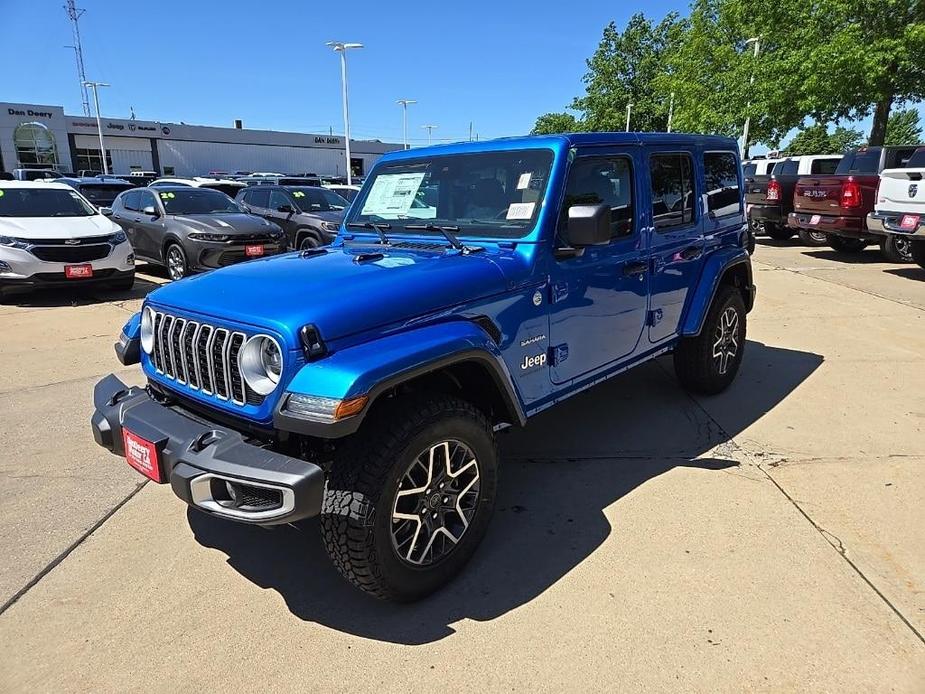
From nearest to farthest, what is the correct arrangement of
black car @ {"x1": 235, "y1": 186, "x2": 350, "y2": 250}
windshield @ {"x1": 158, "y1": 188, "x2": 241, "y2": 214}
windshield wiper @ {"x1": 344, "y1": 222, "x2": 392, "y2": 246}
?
windshield wiper @ {"x1": 344, "y1": 222, "x2": 392, "y2": 246} < windshield @ {"x1": 158, "y1": 188, "x2": 241, "y2": 214} < black car @ {"x1": 235, "y1": 186, "x2": 350, "y2": 250}

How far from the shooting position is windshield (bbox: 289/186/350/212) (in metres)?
12.7

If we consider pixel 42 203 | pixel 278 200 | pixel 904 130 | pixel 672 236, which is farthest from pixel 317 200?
pixel 904 130

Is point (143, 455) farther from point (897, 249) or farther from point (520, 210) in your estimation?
point (897, 249)

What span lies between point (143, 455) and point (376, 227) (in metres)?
1.81

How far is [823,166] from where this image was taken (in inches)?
607

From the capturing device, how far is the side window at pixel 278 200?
42.2ft

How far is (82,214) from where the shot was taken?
9695 mm

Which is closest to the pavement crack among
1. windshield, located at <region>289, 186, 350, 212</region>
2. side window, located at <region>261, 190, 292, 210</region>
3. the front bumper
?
the front bumper

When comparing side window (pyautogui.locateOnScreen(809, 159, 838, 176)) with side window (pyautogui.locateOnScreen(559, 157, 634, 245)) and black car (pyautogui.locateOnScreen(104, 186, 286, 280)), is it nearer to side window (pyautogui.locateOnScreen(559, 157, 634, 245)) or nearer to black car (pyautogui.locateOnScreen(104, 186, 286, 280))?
black car (pyautogui.locateOnScreen(104, 186, 286, 280))

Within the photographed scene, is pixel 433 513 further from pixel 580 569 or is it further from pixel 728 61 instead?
pixel 728 61

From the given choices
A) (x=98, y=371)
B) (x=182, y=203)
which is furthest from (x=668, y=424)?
(x=182, y=203)

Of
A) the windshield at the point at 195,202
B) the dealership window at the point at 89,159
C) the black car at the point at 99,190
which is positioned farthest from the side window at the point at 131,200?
the dealership window at the point at 89,159

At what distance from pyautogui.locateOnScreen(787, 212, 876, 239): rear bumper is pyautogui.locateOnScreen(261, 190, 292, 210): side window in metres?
9.99

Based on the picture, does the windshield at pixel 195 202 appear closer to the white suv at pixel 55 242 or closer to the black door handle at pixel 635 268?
the white suv at pixel 55 242
